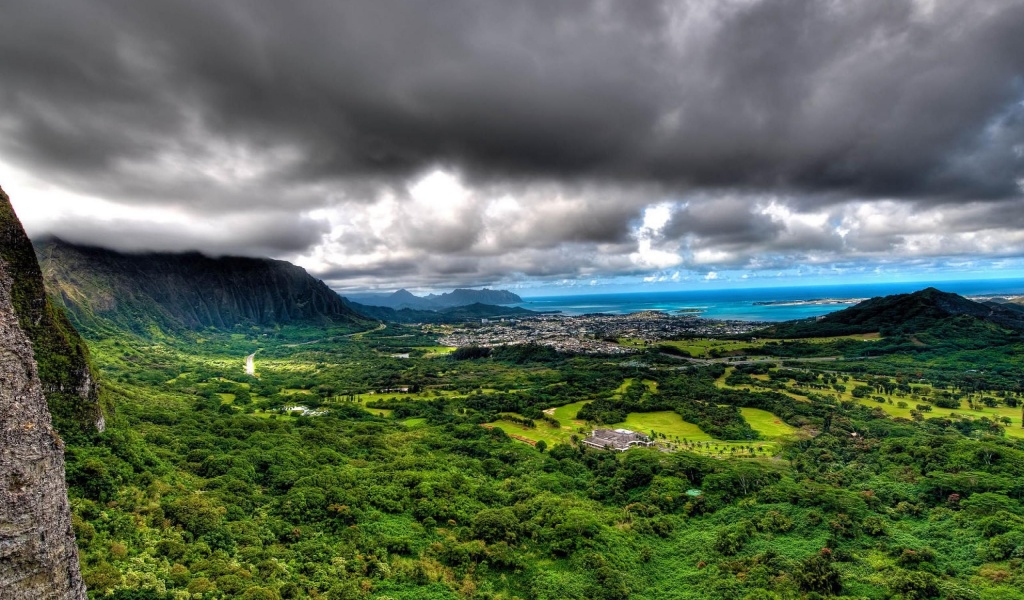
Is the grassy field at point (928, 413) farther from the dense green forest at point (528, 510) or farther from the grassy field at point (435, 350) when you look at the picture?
the grassy field at point (435, 350)

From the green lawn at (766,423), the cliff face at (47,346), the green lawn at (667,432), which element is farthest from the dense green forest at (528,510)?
the cliff face at (47,346)

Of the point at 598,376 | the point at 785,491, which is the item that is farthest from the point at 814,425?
the point at 598,376

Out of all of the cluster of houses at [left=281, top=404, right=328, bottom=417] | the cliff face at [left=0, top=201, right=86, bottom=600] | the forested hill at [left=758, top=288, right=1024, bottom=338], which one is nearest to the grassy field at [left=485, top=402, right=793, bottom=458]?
the cluster of houses at [left=281, top=404, right=328, bottom=417]

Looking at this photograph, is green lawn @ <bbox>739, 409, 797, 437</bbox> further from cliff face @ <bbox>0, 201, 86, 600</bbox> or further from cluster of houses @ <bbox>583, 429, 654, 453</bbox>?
cliff face @ <bbox>0, 201, 86, 600</bbox>

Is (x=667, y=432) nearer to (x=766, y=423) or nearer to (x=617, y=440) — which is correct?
(x=617, y=440)

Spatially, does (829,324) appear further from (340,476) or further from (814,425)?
(340,476)

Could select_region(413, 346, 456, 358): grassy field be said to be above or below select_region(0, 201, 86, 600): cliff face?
below
